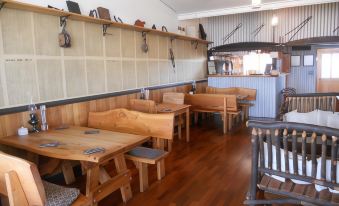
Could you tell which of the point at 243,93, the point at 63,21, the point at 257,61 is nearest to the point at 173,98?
the point at 243,93

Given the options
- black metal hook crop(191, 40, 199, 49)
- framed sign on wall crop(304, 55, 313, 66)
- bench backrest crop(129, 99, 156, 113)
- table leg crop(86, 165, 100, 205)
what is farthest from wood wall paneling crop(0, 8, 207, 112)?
framed sign on wall crop(304, 55, 313, 66)

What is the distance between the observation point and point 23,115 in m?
2.81

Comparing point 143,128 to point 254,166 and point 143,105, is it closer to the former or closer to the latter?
point 143,105

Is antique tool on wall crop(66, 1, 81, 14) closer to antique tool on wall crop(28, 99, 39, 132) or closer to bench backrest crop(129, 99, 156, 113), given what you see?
antique tool on wall crop(28, 99, 39, 132)

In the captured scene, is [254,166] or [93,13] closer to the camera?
[254,166]

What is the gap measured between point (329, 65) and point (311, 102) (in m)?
6.26

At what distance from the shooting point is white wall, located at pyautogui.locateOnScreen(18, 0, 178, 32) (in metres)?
3.66

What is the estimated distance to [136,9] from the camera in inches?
188

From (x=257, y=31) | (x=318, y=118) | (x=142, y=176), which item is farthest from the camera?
(x=257, y=31)

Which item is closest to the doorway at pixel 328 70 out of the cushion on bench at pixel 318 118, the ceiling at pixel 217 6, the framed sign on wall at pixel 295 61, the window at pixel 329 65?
the window at pixel 329 65

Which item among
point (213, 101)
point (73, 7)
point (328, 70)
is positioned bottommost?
point (213, 101)

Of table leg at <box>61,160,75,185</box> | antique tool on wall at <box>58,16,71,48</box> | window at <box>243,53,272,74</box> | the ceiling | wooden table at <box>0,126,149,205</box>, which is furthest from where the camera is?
window at <box>243,53,272,74</box>

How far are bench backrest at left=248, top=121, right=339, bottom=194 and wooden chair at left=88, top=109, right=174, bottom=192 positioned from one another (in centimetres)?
110

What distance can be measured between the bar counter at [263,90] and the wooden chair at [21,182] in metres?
5.43
